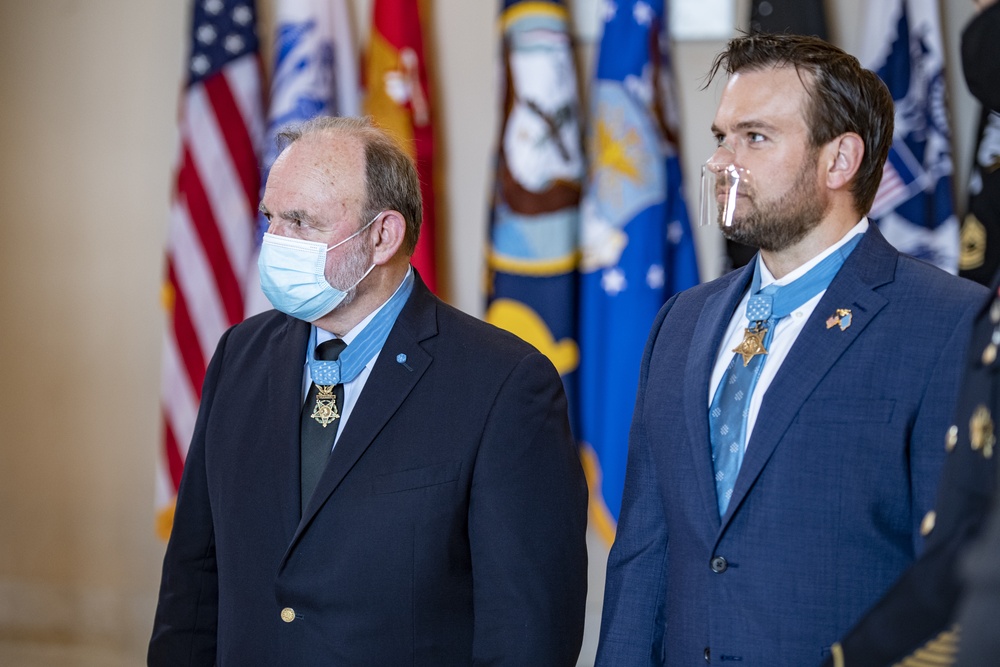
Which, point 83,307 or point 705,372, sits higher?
point 705,372

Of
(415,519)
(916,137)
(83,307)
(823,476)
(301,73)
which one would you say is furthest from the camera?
(83,307)

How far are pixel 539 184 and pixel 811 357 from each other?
2198 mm

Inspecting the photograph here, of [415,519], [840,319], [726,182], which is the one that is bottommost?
[415,519]

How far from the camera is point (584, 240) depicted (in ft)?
12.7

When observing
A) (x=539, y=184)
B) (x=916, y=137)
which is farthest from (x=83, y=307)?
(x=916, y=137)

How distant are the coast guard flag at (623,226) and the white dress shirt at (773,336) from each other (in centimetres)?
186

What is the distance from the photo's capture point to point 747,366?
183 cm

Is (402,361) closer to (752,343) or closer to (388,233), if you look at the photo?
(388,233)

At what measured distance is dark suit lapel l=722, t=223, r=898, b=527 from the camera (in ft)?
5.61

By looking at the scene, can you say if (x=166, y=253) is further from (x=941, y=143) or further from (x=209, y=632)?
(x=941, y=143)

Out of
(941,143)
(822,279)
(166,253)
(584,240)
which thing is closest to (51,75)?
(166,253)

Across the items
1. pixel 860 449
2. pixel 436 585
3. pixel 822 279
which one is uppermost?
pixel 822 279

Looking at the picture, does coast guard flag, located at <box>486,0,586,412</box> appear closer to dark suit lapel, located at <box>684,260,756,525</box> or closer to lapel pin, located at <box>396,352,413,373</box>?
lapel pin, located at <box>396,352,413,373</box>

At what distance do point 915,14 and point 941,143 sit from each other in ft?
1.37
